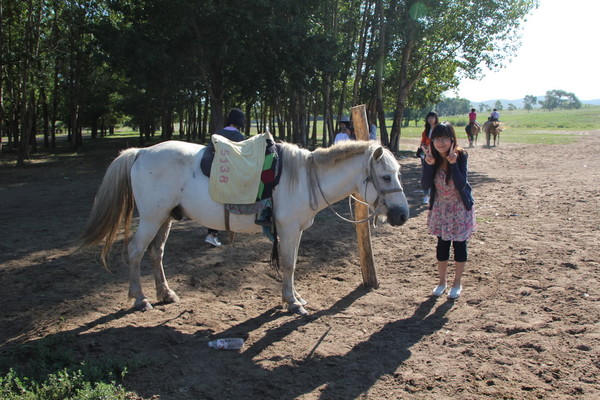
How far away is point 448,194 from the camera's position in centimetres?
491

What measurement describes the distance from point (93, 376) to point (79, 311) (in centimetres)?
162

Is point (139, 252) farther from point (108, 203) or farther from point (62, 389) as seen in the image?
point (62, 389)

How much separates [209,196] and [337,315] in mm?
1877

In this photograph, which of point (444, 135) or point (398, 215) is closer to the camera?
point (398, 215)

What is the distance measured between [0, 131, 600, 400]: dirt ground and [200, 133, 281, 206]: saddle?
1294mm

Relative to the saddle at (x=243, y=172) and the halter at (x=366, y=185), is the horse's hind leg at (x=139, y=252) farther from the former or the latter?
the halter at (x=366, y=185)

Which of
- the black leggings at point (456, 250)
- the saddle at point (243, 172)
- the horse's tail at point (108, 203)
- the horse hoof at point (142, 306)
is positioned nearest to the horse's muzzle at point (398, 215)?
the black leggings at point (456, 250)

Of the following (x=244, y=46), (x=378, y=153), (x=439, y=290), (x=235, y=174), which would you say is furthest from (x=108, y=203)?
(x=244, y=46)

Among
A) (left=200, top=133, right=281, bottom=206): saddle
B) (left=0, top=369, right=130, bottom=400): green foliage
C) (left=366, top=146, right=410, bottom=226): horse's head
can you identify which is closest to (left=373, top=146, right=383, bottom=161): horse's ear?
(left=366, top=146, right=410, bottom=226): horse's head

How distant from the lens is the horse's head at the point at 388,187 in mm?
4480

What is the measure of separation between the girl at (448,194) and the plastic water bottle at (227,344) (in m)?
2.47

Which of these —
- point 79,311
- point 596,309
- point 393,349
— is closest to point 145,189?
point 79,311

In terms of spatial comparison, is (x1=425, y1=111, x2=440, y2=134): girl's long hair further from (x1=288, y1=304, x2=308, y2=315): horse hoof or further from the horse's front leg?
(x1=288, y1=304, x2=308, y2=315): horse hoof

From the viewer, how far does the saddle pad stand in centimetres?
465
